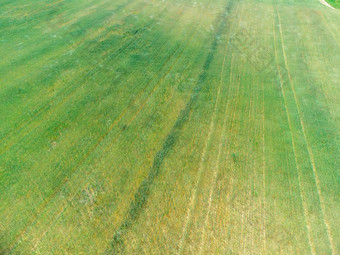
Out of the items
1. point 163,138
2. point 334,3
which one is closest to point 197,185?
point 163,138

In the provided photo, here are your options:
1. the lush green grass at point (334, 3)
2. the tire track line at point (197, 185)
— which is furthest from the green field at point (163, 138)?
the lush green grass at point (334, 3)

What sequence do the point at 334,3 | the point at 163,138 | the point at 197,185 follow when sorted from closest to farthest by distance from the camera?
the point at 197,185, the point at 163,138, the point at 334,3

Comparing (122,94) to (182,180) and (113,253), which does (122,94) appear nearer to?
(182,180)

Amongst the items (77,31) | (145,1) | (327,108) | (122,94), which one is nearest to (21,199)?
(122,94)

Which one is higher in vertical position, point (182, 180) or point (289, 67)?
point (289, 67)

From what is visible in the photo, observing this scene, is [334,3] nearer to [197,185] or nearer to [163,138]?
[163,138]

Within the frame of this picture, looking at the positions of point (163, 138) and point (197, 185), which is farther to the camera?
point (163, 138)

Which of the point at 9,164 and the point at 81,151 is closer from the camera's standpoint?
the point at 9,164

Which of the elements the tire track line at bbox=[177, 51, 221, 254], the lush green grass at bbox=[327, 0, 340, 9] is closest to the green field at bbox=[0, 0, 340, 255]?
the tire track line at bbox=[177, 51, 221, 254]
